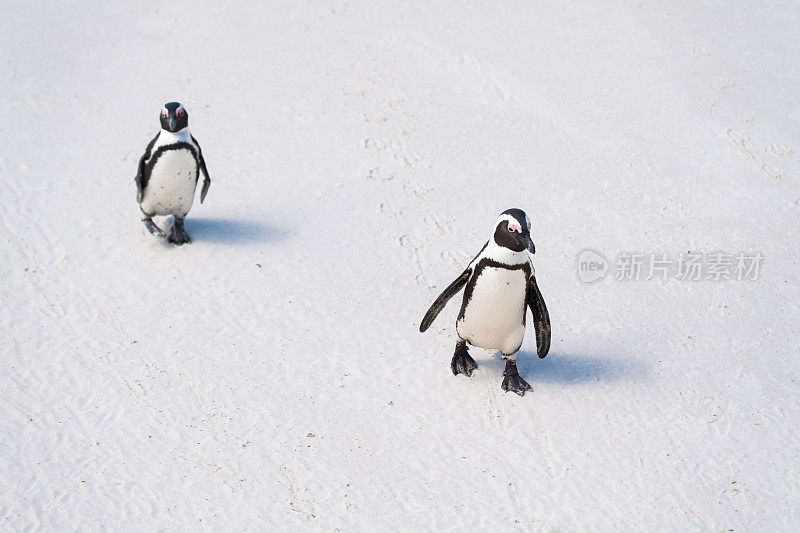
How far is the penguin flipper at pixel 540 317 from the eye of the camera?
4922mm

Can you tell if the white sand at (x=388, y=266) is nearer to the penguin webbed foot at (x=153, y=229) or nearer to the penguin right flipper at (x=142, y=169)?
the penguin webbed foot at (x=153, y=229)

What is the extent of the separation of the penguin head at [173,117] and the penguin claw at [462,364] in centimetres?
280

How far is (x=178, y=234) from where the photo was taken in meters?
6.67

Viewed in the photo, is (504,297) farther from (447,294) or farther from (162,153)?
(162,153)

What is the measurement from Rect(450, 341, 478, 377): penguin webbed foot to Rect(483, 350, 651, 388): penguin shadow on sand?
17 centimetres

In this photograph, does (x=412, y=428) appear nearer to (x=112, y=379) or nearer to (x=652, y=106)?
(x=112, y=379)

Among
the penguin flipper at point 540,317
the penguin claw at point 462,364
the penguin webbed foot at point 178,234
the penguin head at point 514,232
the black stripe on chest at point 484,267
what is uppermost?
the penguin head at point 514,232

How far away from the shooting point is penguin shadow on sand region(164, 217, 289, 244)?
22.2ft

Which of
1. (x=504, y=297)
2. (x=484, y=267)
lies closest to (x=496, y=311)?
(x=504, y=297)

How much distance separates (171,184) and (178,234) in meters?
0.53

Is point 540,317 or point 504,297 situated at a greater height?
point 504,297

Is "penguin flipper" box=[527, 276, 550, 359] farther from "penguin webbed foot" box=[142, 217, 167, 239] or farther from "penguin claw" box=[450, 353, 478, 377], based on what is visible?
"penguin webbed foot" box=[142, 217, 167, 239]

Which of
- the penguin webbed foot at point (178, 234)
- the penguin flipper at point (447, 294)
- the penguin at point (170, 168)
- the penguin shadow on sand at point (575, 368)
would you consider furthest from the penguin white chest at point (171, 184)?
the penguin shadow on sand at point (575, 368)

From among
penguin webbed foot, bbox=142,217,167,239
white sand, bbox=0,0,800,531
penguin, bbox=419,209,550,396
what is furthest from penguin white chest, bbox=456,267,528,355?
penguin webbed foot, bbox=142,217,167,239
